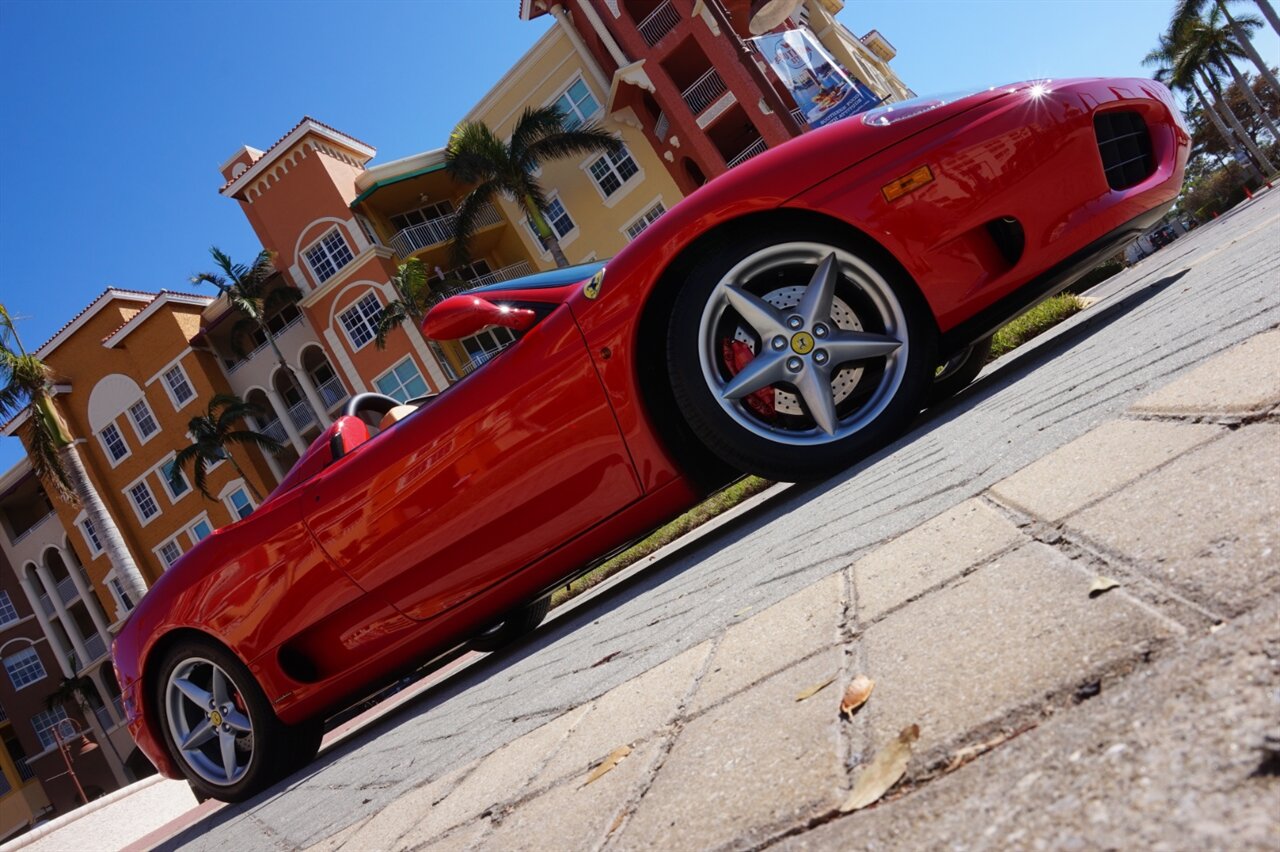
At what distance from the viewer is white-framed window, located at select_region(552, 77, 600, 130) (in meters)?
26.0

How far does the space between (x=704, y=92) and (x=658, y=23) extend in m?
2.63

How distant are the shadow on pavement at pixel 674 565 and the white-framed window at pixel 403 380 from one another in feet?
76.7

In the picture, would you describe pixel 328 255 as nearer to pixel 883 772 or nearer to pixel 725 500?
pixel 725 500

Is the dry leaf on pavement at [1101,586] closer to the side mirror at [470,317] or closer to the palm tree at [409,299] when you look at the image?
the side mirror at [470,317]

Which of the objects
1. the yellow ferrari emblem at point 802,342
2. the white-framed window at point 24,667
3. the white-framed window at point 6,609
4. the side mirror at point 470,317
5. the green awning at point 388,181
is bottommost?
the yellow ferrari emblem at point 802,342

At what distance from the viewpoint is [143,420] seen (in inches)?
1216

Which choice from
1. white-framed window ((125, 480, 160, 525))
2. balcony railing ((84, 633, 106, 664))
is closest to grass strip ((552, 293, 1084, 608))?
white-framed window ((125, 480, 160, 525))

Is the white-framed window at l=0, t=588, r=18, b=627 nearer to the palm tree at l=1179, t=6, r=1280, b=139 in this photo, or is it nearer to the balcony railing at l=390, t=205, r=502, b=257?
the balcony railing at l=390, t=205, r=502, b=257

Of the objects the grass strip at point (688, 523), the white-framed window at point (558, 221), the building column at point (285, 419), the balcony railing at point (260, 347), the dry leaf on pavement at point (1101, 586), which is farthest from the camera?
the building column at point (285, 419)

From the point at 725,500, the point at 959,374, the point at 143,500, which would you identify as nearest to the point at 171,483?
the point at 143,500

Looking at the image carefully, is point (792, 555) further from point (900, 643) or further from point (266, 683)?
point (266, 683)

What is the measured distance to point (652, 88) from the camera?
24.8 meters

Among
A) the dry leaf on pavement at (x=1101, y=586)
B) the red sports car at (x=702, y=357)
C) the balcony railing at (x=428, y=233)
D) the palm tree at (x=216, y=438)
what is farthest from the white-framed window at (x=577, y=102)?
the dry leaf on pavement at (x=1101, y=586)

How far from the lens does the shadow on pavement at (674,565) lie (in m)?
2.79
